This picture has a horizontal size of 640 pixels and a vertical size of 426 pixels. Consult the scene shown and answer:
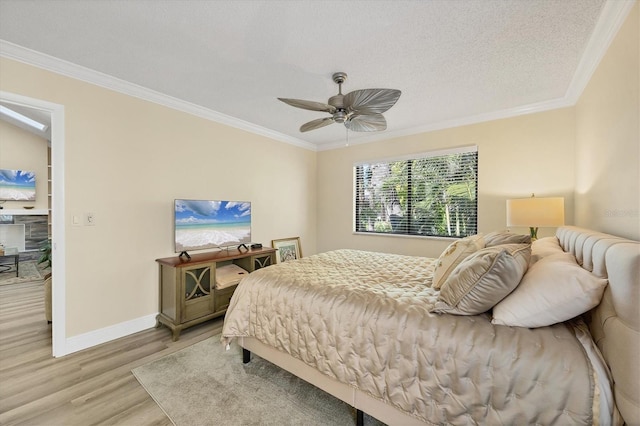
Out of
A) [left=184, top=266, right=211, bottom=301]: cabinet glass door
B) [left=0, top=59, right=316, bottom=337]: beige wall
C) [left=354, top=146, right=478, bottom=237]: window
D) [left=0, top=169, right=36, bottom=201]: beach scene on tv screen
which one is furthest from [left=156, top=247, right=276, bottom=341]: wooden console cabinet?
[left=0, top=169, right=36, bottom=201]: beach scene on tv screen

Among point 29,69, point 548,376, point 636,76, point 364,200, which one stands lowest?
point 548,376

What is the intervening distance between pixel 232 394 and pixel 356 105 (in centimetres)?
238

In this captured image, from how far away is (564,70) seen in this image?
92.9 inches

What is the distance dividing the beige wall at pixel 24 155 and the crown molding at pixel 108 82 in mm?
4835

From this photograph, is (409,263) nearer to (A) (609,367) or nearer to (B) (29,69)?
(A) (609,367)

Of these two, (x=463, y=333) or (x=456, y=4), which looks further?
(x=456, y=4)

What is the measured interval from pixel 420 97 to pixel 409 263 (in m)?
1.84

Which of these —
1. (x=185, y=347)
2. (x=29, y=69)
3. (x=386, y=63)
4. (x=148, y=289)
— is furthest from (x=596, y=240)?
(x=29, y=69)

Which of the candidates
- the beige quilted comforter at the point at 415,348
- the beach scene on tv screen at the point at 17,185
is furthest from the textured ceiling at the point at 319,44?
the beach scene on tv screen at the point at 17,185

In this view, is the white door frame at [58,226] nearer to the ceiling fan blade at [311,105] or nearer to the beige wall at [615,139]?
the ceiling fan blade at [311,105]

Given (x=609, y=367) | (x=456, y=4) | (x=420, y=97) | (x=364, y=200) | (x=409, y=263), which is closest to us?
(x=609, y=367)

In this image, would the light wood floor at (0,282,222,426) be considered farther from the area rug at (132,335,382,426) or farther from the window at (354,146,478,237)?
the window at (354,146,478,237)

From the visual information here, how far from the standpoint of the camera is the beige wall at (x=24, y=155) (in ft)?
17.0

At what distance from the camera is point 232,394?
186cm
